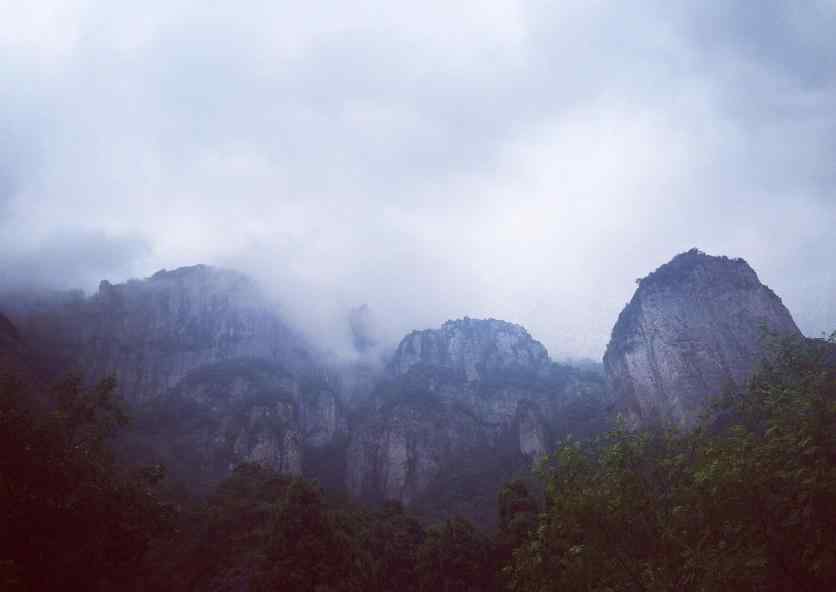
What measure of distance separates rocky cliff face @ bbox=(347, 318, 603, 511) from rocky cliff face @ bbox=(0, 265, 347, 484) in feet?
60.8

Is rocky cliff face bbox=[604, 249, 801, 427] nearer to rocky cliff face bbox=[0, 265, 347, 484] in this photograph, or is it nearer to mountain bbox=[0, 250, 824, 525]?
mountain bbox=[0, 250, 824, 525]

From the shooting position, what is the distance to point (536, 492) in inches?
2940

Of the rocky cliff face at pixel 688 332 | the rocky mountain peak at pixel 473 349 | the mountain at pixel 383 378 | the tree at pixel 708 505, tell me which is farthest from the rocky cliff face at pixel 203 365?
the tree at pixel 708 505

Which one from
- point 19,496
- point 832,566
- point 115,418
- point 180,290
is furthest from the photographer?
point 180,290

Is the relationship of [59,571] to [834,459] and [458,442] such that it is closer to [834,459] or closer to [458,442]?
[834,459]

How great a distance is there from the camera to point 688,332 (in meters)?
109

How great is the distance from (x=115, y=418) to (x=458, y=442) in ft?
430

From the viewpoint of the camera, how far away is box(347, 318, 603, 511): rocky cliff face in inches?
5699

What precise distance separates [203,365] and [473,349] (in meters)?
81.0

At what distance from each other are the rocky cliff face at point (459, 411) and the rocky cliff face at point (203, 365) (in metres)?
18.5

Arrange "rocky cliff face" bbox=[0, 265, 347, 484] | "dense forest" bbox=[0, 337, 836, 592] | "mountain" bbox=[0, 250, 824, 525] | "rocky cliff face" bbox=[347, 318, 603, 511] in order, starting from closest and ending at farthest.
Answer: "dense forest" bbox=[0, 337, 836, 592] < "mountain" bbox=[0, 250, 824, 525] < "rocky cliff face" bbox=[0, 265, 347, 484] < "rocky cliff face" bbox=[347, 318, 603, 511]

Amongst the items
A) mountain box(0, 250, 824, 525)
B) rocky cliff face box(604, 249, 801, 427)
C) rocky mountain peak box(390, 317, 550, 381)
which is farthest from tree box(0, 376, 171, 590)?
rocky mountain peak box(390, 317, 550, 381)

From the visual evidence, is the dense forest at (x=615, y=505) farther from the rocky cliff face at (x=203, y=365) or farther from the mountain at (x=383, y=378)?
the rocky cliff face at (x=203, y=365)

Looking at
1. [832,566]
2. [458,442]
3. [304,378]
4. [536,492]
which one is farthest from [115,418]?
[304,378]
